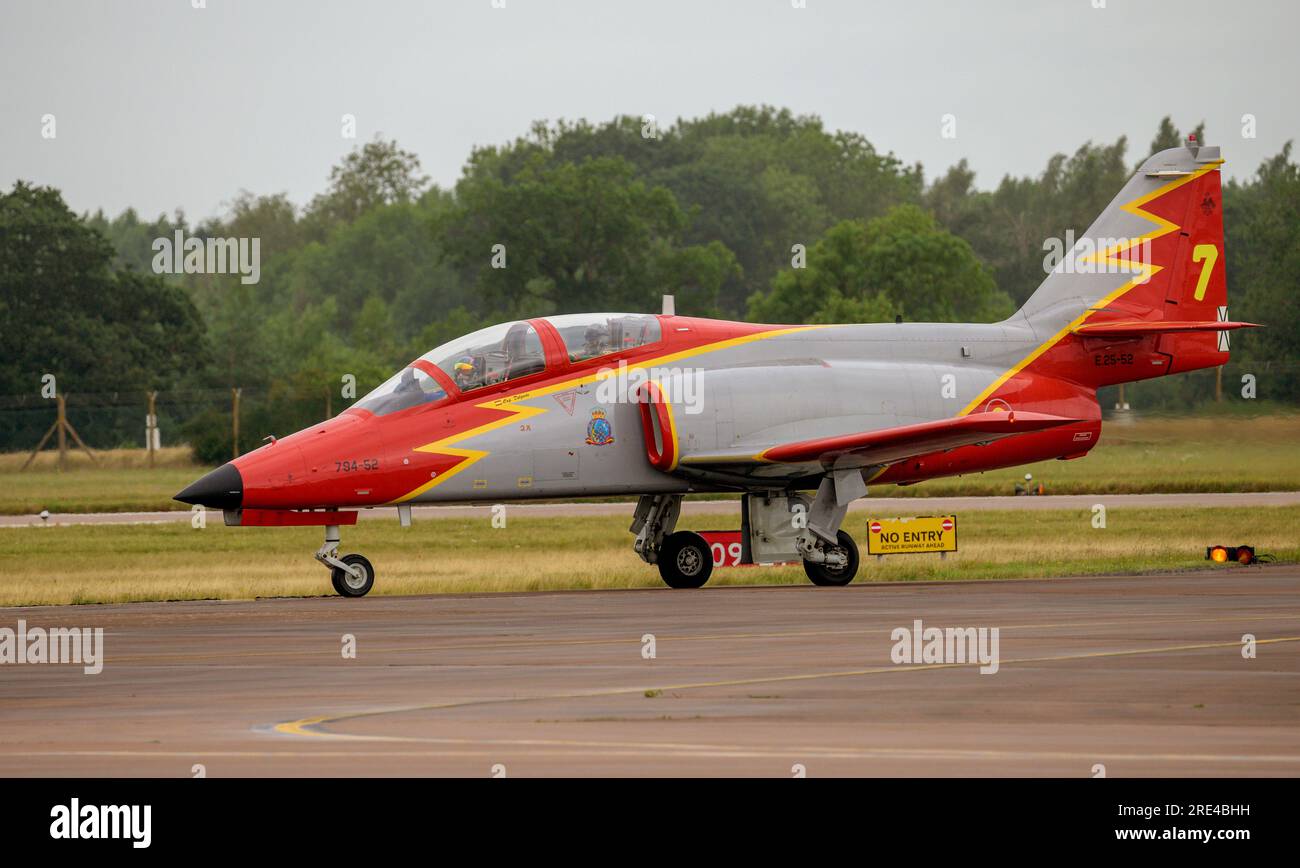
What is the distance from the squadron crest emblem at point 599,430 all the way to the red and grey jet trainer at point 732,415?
18mm

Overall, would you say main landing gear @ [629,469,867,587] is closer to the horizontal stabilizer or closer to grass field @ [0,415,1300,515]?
the horizontal stabilizer

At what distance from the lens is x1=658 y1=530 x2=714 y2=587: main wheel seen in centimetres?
2092

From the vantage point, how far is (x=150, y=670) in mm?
12789

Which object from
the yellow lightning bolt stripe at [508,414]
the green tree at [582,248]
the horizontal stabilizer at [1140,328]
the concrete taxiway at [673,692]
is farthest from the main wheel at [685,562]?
the green tree at [582,248]

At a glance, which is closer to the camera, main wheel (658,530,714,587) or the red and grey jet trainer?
the red and grey jet trainer

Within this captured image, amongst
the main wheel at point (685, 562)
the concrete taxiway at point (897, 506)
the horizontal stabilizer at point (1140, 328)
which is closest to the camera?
the main wheel at point (685, 562)

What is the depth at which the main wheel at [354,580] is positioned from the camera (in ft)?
64.3

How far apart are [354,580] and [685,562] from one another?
3.94 meters

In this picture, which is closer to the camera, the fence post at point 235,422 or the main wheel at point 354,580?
the main wheel at point 354,580

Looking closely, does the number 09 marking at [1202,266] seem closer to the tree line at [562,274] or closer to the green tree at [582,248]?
the tree line at [562,274]

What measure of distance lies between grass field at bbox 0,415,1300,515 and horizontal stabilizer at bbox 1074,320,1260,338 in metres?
11.1

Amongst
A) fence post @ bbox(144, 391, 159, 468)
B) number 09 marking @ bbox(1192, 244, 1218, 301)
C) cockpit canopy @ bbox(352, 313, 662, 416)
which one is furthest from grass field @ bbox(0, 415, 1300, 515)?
cockpit canopy @ bbox(352, 313, 662, 416)

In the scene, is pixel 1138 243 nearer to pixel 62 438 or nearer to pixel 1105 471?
pixel 1105 471
